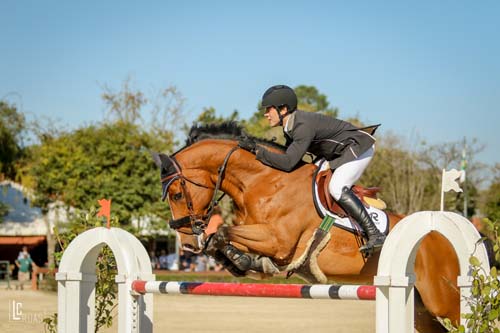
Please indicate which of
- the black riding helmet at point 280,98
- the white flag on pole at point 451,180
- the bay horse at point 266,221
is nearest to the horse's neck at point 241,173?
the bay horse at point 266,221

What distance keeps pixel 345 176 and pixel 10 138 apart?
101ft

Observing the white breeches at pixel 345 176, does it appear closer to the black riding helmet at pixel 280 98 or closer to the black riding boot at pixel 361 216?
the black riding boot at pixel 361 216

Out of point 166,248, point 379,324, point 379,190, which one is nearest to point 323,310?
point 379,190

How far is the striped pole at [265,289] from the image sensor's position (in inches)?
162

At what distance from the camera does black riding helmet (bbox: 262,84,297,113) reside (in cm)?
605

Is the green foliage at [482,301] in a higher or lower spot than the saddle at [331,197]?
lower

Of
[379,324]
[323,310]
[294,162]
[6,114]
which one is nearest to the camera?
[379,324]

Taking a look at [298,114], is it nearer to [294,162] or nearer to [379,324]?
[294,162]

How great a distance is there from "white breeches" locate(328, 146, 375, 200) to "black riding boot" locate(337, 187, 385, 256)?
0.15ft

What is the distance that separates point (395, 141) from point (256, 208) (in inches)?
1292

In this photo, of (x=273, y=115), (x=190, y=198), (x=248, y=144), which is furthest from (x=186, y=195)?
(x=273, y=115)

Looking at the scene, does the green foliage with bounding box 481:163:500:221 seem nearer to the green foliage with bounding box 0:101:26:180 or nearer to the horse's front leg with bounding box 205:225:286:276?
the green foliage with bounding box 0:101:26:180

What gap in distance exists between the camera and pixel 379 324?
3867mm

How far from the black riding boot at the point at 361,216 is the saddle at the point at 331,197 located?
64mm
